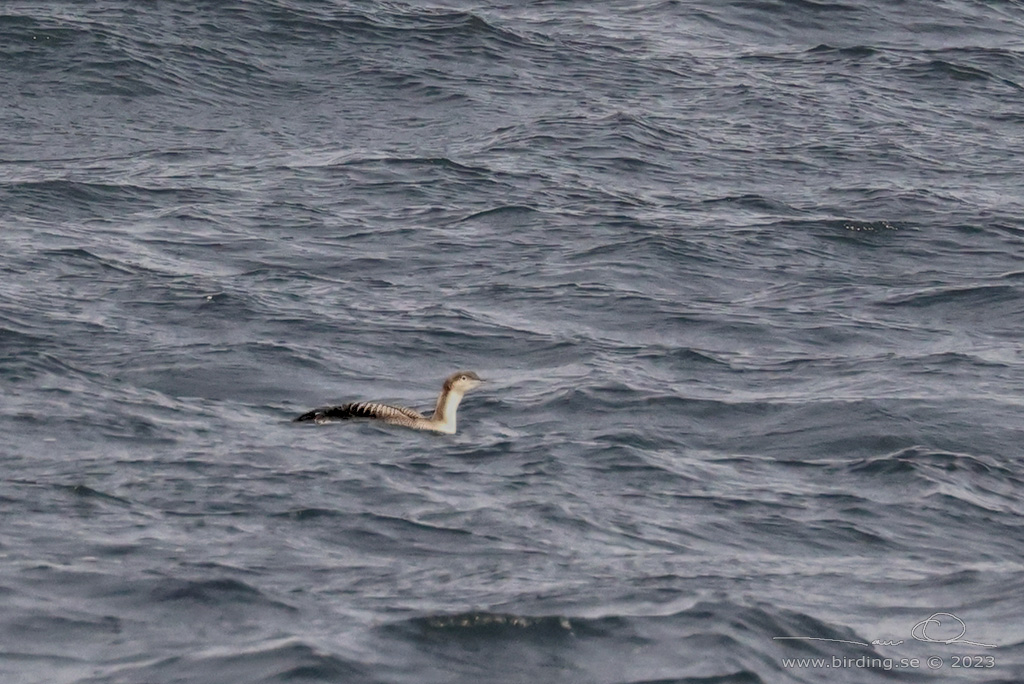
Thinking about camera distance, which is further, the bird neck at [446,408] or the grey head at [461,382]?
the grey head at [461,382]

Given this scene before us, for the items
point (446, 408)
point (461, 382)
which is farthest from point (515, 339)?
point (446, 408)

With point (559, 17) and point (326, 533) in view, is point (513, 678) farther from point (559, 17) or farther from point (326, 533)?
point (559, 17)

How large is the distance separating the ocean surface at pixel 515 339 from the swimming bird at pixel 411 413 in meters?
0.15

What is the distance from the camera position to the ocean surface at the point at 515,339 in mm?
9266

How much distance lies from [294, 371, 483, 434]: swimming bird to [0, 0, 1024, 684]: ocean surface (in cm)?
15

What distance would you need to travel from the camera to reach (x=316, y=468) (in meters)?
11.4

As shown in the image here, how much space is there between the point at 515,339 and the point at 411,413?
340cm

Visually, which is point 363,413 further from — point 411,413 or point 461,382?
point 461,382

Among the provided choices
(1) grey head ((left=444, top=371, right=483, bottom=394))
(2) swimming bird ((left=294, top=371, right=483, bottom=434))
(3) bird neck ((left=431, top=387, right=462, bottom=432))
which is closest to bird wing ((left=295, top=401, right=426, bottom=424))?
(2) swimming bird ((left=294, top=371, right=483, bottom=434))

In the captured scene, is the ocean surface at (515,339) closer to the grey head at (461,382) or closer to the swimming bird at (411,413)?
the swimming bird at (411,413)

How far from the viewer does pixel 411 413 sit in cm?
1258

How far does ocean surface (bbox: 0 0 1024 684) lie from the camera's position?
927 centimetres

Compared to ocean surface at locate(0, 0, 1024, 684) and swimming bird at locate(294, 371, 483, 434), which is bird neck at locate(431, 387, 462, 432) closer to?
swimming bird at locate(294, 371, 483, 434)

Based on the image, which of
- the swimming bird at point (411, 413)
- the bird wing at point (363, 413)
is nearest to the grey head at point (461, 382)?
the swimming bird at point (411, 413)
